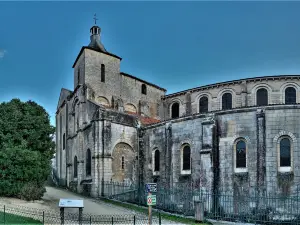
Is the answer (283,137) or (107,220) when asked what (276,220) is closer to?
(283,137)

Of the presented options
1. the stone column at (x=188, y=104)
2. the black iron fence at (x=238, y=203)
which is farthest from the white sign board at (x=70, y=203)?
the stone column at (x=188, y=104)

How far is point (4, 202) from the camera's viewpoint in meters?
23.4

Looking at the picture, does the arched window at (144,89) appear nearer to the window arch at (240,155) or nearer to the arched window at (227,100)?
the arched window at (227,100)

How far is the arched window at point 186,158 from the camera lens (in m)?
27.8

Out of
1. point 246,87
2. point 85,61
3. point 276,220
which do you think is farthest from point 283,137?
point 85,61

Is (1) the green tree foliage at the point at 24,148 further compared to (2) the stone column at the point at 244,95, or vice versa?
(2) the stone column at the point at 244,95

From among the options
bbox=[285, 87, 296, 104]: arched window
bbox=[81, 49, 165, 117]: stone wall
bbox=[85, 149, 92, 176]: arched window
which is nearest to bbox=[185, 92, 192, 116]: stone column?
bbox=[81, 49, 165, 117]: stone wall

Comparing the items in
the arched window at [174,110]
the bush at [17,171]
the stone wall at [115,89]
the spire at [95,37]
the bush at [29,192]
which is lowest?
the bush at [29,192]

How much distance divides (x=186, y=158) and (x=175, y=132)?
2.16 m

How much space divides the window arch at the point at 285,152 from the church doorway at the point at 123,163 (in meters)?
12.9

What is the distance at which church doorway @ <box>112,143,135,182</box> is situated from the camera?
31.3 meters

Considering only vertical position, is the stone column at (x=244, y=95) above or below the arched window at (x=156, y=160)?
above

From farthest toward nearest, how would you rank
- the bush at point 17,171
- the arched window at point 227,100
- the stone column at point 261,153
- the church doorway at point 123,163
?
the arched window at point 227,100
the church doorway at point 123,163
the bush at point 17,171
the stone column at point 261,153

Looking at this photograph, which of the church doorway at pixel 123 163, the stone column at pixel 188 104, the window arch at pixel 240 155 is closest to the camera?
the window arch at pixel 240 155
